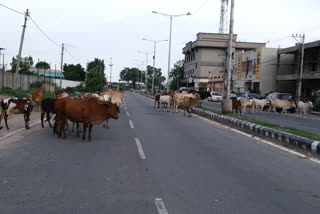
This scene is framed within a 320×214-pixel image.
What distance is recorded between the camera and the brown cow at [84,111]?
1070 centimetres

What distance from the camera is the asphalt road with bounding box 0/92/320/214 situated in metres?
5.09

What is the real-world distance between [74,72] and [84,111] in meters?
97.5

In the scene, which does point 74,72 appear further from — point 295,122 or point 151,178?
point 151,178

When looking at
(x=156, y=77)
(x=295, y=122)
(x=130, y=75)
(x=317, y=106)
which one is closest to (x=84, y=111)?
(x=295, y=122)

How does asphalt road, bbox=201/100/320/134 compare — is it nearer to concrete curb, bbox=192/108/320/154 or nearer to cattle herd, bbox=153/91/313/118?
cattle herd, bbox=153/91/313/118

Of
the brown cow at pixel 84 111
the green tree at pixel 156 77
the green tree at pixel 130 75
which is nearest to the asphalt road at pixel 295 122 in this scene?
the brown cow at pixel 84 111

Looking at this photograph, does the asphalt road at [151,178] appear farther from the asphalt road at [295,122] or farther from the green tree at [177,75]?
the green tree at [177,75]

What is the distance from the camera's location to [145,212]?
479cm

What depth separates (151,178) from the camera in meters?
6.55

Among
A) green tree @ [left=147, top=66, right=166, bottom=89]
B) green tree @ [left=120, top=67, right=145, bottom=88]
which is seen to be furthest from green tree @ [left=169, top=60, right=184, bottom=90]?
green tree @ [left=120, top=67, right=145, bottom=88]

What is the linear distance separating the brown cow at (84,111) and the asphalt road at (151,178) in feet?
2.01

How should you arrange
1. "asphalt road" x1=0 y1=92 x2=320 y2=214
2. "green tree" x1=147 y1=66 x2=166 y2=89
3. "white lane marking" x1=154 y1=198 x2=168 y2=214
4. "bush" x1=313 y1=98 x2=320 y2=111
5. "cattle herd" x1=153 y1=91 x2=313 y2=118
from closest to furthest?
"white lane marking" x1=154 y1=198 x2=168 y2=214
"asphalt road" x1=0 y1=92 x2=320 y2=214
"cattle herd" x1=153 y1=91 x2=313 y2=118
"bush" x1=313 y1=98 x2=320 y2=111
"green tree" x1=147 y1=66 x2=166 y2=89

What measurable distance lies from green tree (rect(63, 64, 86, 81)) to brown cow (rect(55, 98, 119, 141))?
Result: 96330 mm

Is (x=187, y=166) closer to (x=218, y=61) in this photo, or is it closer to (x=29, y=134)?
(x=29, y=134)
